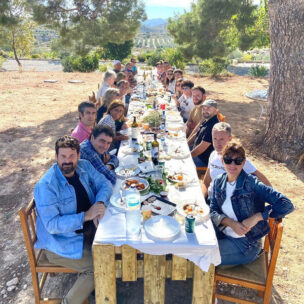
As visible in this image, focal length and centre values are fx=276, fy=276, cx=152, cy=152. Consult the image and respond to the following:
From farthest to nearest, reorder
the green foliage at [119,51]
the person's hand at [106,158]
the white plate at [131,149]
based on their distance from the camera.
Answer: the green foliage at [119,51]
the white plate at [131,149]
the person's hand at [106,158]

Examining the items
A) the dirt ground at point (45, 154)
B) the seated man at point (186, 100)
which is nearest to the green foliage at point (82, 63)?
the dirt ground at point (45, 154)

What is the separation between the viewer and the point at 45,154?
612 cm

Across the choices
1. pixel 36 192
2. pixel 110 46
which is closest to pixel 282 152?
pixel 36 192

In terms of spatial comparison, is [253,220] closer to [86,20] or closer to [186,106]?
[186,106]

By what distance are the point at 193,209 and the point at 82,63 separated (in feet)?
58.3

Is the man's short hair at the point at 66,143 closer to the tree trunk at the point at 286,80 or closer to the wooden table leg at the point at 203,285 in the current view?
the wooden table leg at the point at 203,285

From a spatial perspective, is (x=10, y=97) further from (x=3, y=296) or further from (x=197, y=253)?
(x=197, y=253)

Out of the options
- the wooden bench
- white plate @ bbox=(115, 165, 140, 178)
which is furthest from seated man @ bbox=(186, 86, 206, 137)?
the wooden bench

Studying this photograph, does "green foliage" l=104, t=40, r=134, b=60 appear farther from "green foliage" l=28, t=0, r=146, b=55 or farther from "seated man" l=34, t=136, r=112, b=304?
"seated man" l=34, t=136, r=112, b=304

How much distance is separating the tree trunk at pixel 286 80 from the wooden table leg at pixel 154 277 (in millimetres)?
4740

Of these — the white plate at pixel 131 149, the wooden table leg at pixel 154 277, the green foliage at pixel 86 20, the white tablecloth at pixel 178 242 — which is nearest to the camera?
the white tablecloth at pixel 178 242

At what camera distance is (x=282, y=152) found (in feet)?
19.9

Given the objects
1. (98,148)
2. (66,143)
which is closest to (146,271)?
(66,143)

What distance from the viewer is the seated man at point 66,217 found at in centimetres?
242
